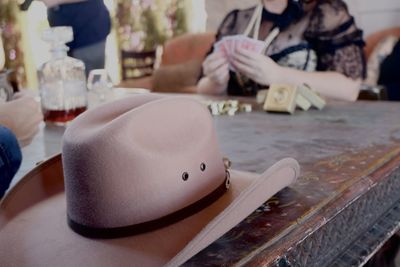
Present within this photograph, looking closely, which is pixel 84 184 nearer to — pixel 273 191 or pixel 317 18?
pixel 273 191

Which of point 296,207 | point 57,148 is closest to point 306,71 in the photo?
point 57,148

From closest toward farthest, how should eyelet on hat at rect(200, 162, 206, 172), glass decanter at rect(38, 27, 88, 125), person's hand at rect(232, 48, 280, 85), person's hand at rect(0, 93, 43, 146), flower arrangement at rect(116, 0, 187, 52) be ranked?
eyelet on hat at rect(200, 162, 206, 172)
person's hand at rect(0, 93, 43, 146)
glass decanter at rect(38, 27, 88, 125)
person's hand at rect(232, 48, 280, 85)
flower arrangement at rect(116, 0, 187, 52)

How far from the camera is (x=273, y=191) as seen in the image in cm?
63

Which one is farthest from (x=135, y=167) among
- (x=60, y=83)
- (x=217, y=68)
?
(x=217, y=68)

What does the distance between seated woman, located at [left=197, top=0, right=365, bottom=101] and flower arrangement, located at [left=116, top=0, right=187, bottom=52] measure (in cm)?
349

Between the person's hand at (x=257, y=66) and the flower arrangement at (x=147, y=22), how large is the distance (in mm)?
3702

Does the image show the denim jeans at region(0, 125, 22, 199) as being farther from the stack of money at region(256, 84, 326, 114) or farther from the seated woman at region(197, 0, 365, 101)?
the seated woman at region(197, 0, 365, 101)

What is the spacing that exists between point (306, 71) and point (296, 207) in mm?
1124

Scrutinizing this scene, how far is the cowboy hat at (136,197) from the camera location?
54 centimetres

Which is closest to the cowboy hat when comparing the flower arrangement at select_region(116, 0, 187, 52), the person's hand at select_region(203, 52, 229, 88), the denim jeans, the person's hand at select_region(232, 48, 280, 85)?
the denim jeans

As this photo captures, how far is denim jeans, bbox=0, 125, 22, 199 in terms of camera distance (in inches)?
28.1

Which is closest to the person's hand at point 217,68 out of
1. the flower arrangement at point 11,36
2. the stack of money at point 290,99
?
the stack of money at point 290,99

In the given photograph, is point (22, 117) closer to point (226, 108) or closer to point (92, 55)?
point (226, 108)

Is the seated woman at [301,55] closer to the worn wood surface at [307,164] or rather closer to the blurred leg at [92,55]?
the worn wood surface at [307,164]
